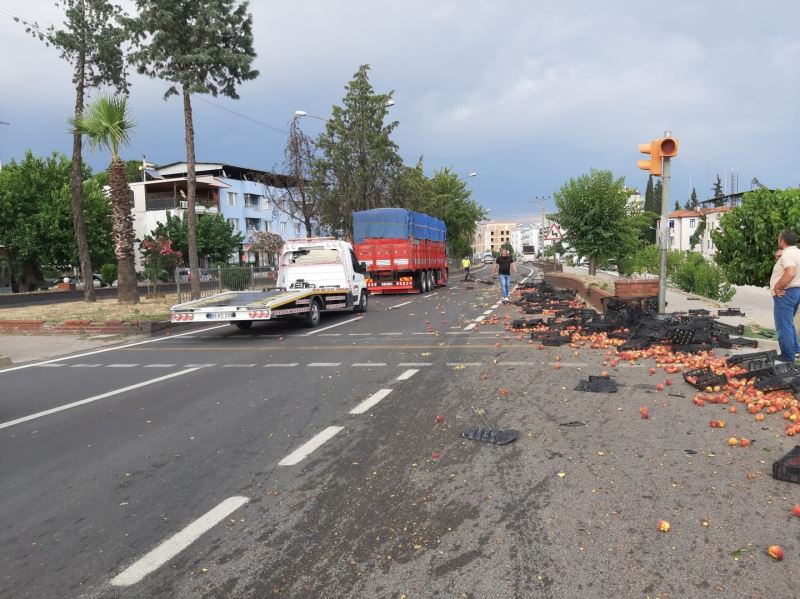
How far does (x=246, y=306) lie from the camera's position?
12367 mm

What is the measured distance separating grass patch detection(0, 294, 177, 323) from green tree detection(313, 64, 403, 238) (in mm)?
17510

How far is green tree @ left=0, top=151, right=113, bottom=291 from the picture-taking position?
38.9 m

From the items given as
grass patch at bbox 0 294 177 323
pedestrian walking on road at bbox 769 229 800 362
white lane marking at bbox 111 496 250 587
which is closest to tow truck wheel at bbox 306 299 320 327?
grass patch at bbox 0 294 177 323

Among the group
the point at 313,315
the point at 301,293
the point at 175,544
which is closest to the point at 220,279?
the point at 313,315

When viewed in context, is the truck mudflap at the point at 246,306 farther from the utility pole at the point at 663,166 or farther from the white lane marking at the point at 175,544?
the white lane marking at the point at 175,544

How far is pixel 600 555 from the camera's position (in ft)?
10.1

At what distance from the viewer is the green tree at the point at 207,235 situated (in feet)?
172

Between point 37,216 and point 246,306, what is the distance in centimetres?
3416

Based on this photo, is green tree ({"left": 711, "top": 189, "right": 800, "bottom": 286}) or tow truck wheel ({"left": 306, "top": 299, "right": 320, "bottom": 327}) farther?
tow truck wheel ({"left": 306, "top": 299, "right": 320, "bottom": 327})

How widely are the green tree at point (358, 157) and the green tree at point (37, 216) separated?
16.8 metres

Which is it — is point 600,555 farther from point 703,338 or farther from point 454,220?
point 454,220

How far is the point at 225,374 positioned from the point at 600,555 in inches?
268

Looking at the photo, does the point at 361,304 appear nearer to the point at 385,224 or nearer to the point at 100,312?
the point at 100,312

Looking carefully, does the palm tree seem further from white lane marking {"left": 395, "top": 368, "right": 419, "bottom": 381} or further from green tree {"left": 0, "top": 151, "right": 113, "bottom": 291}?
green tree {"left": 0, "top": 151, "right": 113, "bottom": 291}
